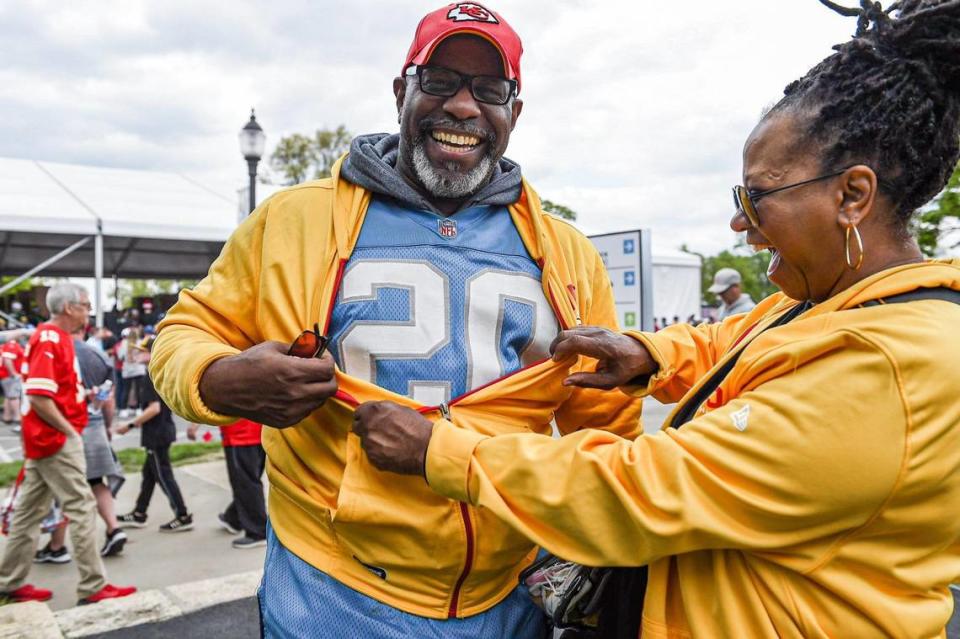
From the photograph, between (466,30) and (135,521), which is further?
(135,521)

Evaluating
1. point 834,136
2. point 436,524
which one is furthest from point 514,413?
point 834,136

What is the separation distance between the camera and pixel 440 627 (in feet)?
5.86

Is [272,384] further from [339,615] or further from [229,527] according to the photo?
[229,527]

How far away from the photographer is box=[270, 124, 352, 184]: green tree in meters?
29.3

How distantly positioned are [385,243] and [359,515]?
26.8 inches

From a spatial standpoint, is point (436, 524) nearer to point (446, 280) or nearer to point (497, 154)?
point (446, 280)

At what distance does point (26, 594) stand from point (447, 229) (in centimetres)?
455

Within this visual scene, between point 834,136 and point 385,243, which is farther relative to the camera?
point 385,243

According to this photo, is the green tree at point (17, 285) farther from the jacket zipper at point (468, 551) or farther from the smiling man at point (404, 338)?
the jacket zipper at point (468, 551)

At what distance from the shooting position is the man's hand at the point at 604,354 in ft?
6.02

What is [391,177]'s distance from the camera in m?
1.97

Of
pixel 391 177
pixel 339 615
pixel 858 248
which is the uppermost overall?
pixel 391 177

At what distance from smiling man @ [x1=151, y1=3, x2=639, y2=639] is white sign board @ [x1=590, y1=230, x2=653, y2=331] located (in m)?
4.56

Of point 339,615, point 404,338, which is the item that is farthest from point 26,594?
point 404,338
